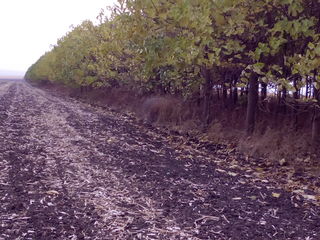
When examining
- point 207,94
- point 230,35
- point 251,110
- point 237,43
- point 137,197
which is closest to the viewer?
point 137,197

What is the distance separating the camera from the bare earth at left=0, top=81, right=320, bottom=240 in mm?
4234

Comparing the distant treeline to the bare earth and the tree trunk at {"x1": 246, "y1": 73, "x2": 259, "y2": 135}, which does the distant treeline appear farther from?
the bare earth

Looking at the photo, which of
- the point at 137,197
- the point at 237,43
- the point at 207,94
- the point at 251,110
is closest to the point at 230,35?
the point at 237,43

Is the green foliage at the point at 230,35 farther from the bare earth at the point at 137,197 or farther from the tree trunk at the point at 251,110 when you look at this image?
the bare earth at the point at 137,197

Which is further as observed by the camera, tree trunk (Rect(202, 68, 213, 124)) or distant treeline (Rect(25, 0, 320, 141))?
tree trunk (Rect(202, 68, 213, 124))

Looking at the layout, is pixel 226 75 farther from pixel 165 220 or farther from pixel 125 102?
pixel 125 102

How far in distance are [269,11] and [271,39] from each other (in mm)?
813

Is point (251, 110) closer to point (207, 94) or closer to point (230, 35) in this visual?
point (230, 35)

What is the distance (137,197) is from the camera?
A: 539 cm

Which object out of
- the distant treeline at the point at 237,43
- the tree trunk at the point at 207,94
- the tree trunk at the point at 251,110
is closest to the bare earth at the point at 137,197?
the tree trunk at the point at 251,110

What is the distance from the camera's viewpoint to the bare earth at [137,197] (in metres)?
4.23

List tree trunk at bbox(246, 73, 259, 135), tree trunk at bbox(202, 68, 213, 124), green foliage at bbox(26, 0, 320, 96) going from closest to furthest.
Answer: green foliage at bbox(26, 0, 320, 96) < tree trunk at bbox(246, 73, 259, 135) < tree trunk at bbox(202, 68, 213, 124)

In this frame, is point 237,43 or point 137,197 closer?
point 137,197

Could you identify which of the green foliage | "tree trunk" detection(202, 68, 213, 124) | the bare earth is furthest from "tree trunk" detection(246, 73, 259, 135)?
"tree trunk" detection(202, 68, 213, 124)
